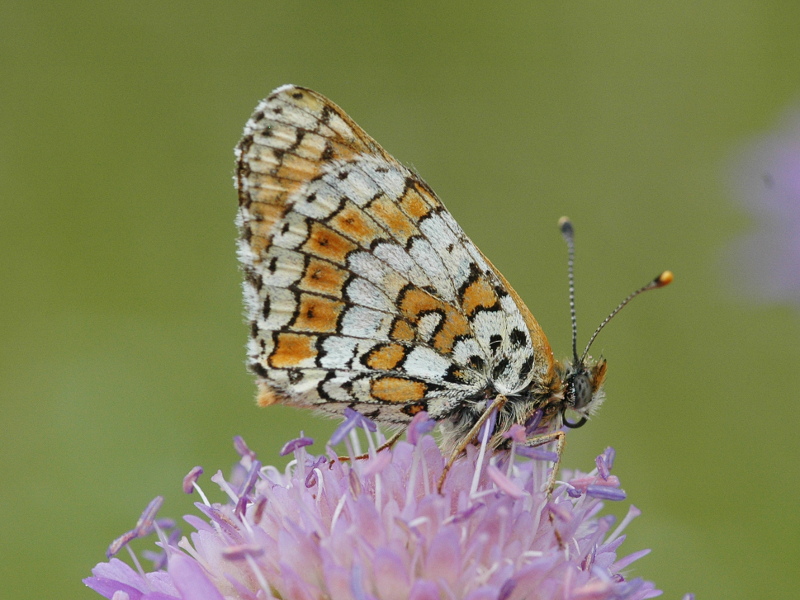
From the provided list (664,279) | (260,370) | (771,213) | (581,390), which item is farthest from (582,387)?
(771,213)

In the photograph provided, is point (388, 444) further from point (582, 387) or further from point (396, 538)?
point (582, 387)

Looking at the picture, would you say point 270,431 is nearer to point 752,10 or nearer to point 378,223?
point 378,223

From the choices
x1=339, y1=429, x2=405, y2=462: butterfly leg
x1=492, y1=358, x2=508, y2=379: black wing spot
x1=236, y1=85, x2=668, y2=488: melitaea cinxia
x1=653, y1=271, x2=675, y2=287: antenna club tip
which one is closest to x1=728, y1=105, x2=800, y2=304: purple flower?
x1=653, y1=271, x2=675, y2=287: antenna club tip

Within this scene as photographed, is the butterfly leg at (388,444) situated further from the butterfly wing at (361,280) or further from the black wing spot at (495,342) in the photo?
A: the black wing spot at (495,342)

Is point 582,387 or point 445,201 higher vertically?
point 445,201

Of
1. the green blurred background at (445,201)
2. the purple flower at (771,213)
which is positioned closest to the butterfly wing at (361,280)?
the green blurred background at (445,201)

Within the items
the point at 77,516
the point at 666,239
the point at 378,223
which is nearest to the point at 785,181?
the point at 666,239

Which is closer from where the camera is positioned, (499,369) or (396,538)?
(396,538)
